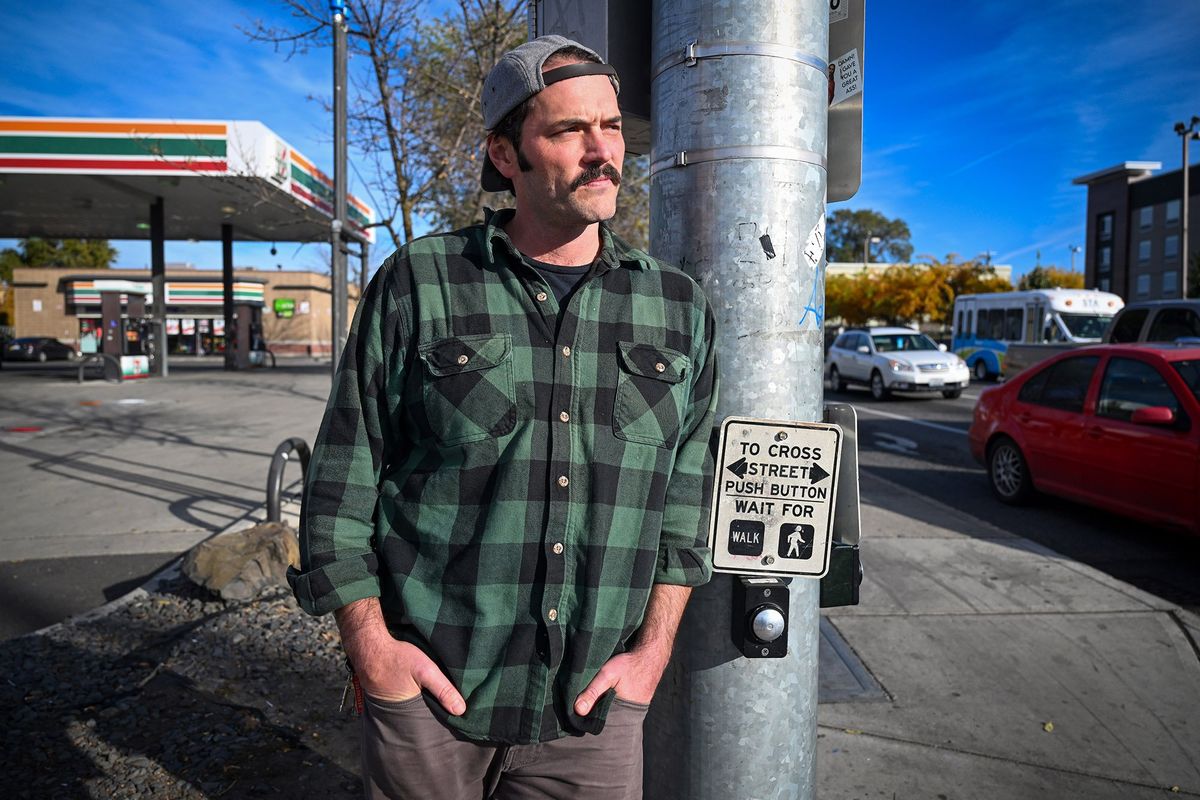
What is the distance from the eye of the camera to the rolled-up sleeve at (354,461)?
150 centimetres

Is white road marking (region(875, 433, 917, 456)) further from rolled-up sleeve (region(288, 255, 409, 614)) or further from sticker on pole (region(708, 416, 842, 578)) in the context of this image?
rolled-up sleeve (region(288, 255, 409, 614))

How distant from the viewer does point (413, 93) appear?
38.5 ft

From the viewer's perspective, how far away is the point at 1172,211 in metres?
53.8

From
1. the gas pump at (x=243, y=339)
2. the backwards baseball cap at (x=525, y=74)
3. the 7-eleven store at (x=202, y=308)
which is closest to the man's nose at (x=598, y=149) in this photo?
the backwards baseball cap at (x=525, y=74)

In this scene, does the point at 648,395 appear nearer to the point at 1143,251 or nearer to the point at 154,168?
the point at 154,168

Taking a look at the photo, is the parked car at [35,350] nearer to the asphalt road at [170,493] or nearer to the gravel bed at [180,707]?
the asphalt road at [170,493]

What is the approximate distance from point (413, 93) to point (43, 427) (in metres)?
7.72

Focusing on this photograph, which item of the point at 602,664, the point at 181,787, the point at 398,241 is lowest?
the point at 181,787

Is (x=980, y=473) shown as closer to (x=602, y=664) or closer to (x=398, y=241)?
(x=398, y=241)

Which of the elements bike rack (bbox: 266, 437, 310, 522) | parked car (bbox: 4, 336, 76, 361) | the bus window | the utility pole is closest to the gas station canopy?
the utility pole

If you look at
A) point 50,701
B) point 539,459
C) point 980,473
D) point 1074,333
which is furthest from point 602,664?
point 1074,333

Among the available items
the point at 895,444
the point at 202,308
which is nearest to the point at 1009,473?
the point at 895,444

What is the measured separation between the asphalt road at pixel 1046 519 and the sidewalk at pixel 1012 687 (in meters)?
0.55

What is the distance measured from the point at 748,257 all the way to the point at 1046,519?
6.69 m
